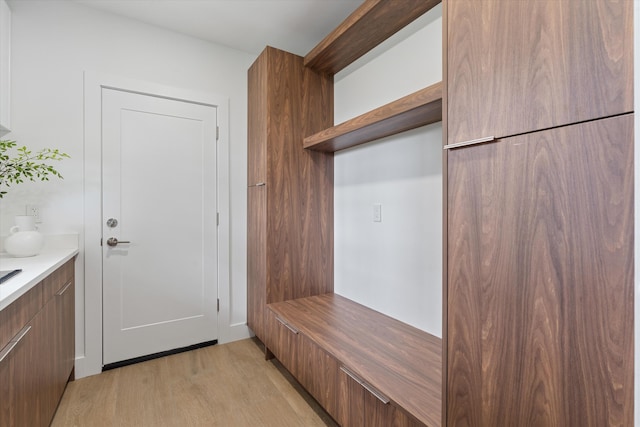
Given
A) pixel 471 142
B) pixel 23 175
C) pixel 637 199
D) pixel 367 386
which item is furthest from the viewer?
pixel 23 175

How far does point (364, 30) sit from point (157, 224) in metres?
2.08

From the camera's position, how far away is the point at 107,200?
2.22 meters

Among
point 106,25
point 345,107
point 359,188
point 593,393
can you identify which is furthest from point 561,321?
point 106,25

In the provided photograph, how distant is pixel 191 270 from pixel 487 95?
2424 mm

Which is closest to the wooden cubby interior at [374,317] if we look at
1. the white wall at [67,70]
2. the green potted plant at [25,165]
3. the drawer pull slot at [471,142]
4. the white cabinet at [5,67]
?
the drawer pull slot at [471,142]

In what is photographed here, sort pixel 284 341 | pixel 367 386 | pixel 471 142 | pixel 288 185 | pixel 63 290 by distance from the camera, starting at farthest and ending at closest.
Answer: pixel 288 185 → pixel 284 341 → pixel 63 290 → pixel 367 386 → pixel 471 142

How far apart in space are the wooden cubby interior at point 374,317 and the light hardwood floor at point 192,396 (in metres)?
0.21

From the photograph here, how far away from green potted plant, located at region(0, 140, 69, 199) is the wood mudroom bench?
5.71 feet

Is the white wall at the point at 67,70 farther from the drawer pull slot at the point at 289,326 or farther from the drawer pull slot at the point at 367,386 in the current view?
the drawer pull slot at the point at 367,386

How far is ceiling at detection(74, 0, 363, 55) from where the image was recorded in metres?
2.12

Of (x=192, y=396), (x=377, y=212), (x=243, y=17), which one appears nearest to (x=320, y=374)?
(x=192, y=396)

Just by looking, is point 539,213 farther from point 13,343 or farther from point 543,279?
point 13,343

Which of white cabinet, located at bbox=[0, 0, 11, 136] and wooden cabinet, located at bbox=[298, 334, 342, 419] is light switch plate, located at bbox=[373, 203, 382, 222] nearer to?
wooden cabinet, located at bbox=[298, 334, 342, 419]

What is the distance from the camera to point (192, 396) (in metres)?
1.92
